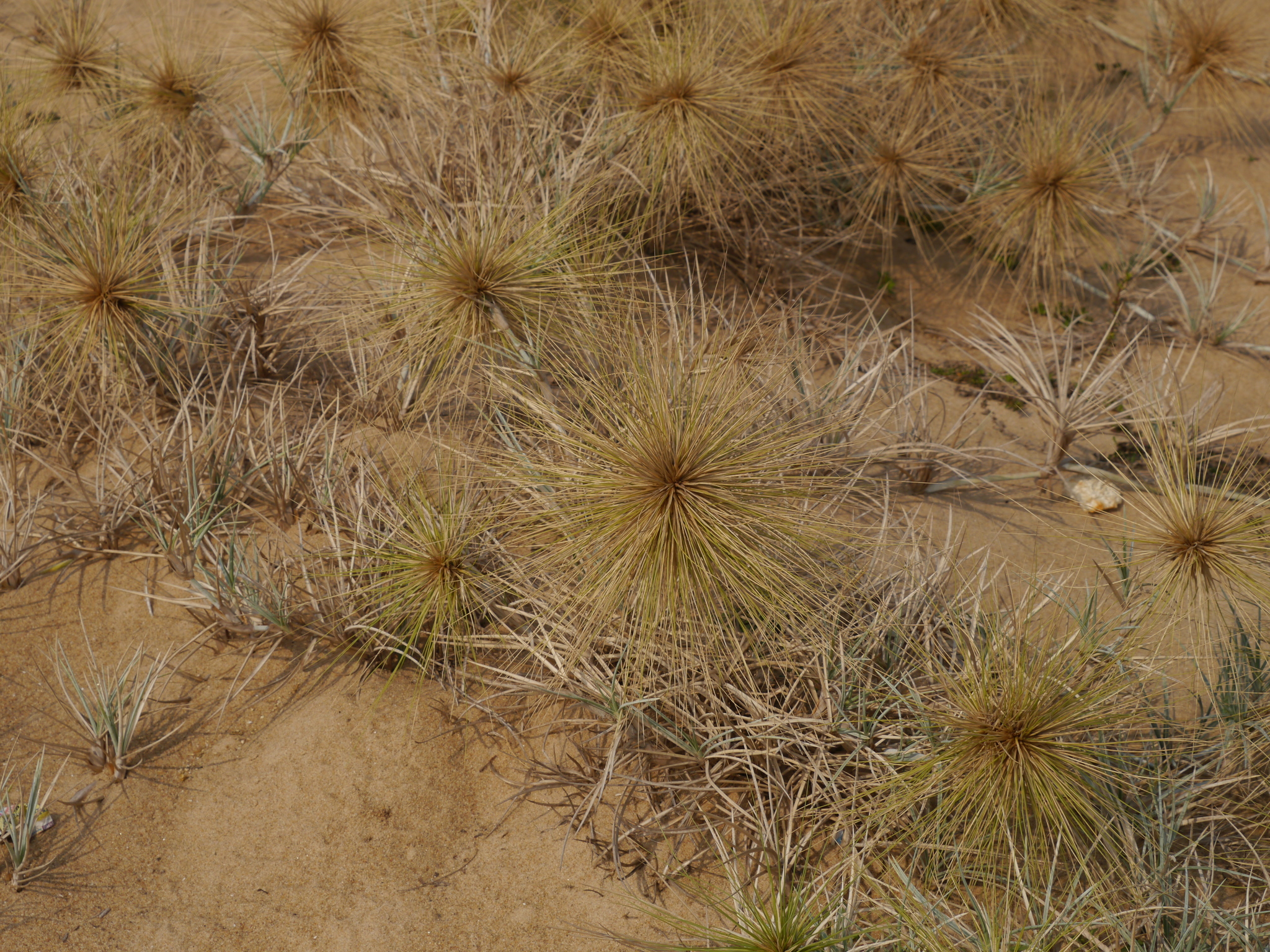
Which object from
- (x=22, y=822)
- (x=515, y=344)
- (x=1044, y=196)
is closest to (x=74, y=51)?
(x=515, y=344)

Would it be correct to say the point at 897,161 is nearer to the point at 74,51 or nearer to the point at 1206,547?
the point at 1206,547

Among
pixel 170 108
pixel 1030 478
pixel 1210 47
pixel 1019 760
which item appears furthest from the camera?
pixel 1210 47

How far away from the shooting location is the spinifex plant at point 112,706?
182cm

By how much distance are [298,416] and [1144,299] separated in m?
2.84

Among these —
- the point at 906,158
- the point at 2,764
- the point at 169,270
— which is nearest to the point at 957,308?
the point at 906,158

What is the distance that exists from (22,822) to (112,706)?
235 millimetres

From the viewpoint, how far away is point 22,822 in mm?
1706

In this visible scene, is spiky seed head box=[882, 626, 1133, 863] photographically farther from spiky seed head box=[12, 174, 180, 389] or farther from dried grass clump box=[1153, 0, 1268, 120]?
dried grass clump box=[1153, 0, 1268, 120]

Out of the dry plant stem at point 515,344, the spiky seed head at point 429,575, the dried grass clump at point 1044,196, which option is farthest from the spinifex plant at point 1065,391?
the spiky seed head at point 429,575

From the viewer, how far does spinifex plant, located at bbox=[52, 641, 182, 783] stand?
5.98ft

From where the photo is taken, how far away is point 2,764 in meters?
1.86

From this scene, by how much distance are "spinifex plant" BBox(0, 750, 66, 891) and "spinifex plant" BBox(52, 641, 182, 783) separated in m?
0.09

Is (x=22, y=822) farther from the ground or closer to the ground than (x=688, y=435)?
closer to the ground

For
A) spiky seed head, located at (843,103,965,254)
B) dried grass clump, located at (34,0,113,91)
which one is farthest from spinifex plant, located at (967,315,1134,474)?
dried grass clump, located at (34,0,113,91)
